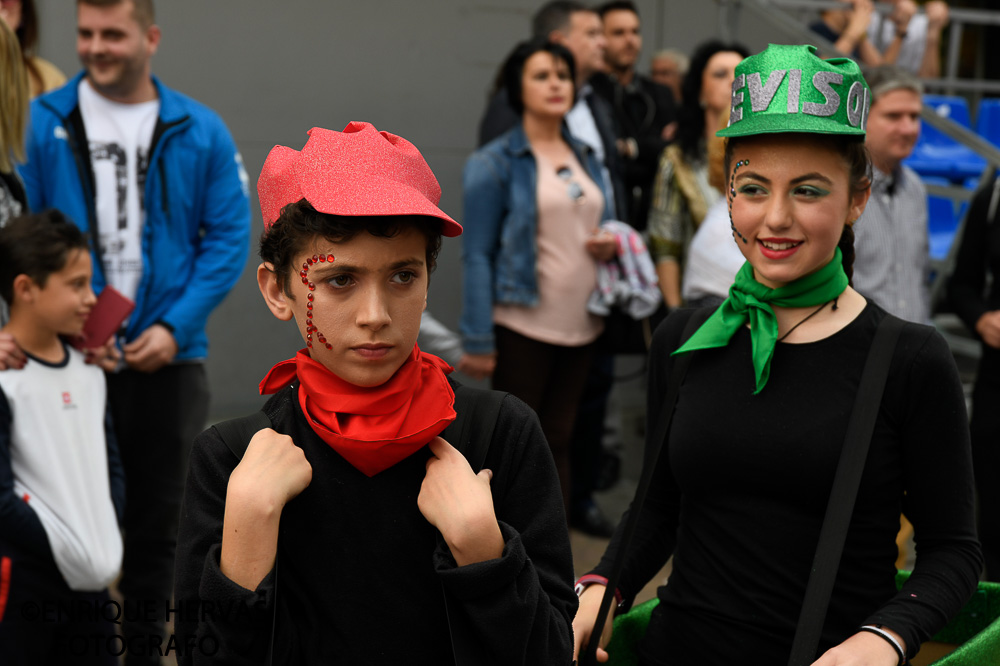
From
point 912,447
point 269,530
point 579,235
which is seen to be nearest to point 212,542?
point 269,530

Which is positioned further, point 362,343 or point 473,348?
point 473,348

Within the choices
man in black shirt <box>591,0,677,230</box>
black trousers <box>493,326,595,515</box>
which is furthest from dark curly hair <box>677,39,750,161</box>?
black trousers <box>493,326,595,515</box>

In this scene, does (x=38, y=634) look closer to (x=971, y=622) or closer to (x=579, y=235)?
(x=971, y=622)

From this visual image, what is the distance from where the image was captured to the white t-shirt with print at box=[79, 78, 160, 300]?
3.89 m

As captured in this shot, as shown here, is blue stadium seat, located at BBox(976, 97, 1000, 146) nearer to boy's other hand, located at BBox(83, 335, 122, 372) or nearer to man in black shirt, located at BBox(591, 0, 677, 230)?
man in black shirt, located at BBox(591, 0, 677, 230)

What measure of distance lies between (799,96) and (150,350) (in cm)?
264

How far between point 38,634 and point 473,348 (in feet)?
7.57

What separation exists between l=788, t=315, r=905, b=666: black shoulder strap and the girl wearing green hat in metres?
0.03

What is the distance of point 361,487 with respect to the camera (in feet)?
5.49

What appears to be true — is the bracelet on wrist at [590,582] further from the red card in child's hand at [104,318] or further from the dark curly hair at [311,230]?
the red card in child's hand at [104,318]

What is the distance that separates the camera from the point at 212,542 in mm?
1628

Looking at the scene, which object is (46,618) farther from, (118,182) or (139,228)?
(118,182)

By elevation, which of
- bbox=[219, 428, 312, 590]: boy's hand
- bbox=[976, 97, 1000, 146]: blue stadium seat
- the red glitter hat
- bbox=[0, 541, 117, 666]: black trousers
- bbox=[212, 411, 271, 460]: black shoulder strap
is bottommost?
bbox=[0, 541, 117, 666]: black trousers

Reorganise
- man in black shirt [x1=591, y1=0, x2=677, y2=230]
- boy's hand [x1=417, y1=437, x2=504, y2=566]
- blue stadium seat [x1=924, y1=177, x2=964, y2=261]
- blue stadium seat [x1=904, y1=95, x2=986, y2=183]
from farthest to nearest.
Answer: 1. blue stadium seat [x1=904, y1=95, x2=986, y2=183]
2. blue stadium seat [x1=924, y1=177, x2=964, y2=261]
3. man in black shirt [x1=591, y1=0, x2=677, y2=230]
4. boy's hand [x1=417, y1=437, x2=504, y2=566]
